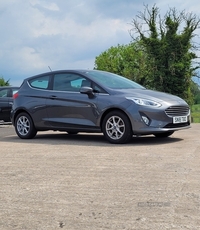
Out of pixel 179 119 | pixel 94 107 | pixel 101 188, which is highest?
pixel 94 107

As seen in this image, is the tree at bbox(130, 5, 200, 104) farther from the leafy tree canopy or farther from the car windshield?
the car windshield

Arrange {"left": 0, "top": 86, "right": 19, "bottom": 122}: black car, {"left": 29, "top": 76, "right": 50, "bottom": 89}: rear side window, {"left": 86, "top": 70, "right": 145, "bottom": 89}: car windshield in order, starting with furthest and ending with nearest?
{"left": 0, "top": 86, "right": 19, "bottom": 122}: black car → {"left": 29, "top": 76, "right": 50, "bottom": 89}: rear side window → {"left": 86, "top": 70, "right": 145, "bottom": 89}: car windshield

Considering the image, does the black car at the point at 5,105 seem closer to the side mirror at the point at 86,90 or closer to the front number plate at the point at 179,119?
the side mirror at the point at 86,90

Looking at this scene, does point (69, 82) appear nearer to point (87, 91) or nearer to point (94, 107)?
point (87, 91)

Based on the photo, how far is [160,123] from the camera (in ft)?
27.6

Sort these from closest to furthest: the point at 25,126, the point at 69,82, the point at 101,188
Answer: the point at 101,188 < the point at 69,82 < the point at 25,126

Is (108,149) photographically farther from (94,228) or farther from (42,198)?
(94,228)

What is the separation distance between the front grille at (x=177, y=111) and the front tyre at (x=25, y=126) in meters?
3.30

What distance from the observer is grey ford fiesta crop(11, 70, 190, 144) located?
27.6 feet

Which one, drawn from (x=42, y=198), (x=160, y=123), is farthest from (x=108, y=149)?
(x=42, y=198)

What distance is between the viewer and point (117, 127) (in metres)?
8.61

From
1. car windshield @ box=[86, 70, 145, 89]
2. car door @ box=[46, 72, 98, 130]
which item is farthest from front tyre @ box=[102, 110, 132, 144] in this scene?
car windshield @ box=[86, 70, 145, 89]

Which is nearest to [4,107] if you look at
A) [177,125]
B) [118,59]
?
[177,125]

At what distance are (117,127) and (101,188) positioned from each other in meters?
3.99
